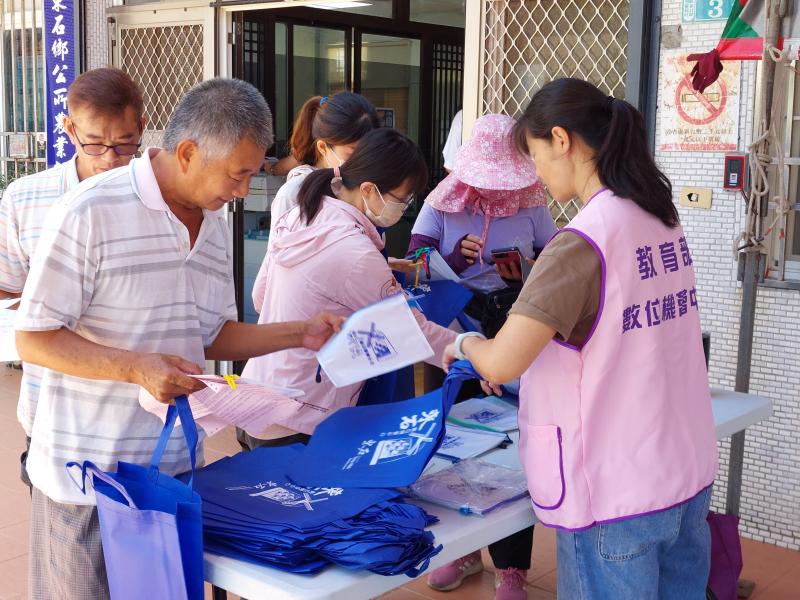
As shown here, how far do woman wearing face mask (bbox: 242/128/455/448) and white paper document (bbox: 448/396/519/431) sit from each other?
26 centimetres

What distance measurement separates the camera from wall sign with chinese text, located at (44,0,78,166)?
598cm

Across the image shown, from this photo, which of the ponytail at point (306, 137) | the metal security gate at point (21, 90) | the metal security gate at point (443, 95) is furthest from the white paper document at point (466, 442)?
the metal security gate at point (443, 95)

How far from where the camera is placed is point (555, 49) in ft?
14.2

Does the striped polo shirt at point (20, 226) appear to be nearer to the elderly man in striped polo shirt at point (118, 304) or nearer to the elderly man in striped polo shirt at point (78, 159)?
the elderly man in striped polo shirt at point (78, 159)

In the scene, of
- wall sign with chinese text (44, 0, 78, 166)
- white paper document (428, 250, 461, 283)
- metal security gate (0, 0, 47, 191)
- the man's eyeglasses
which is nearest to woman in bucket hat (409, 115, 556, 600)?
white paper document (428, 250, 461, 283)

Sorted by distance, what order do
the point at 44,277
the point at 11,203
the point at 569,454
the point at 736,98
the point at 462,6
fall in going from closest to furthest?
1. the point at 44,277
2. the point at 569,454
3. the point at 11,203
4. the point at 736,98
5. the point at 462,6

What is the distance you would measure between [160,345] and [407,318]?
52 cm

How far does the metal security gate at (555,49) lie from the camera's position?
13.1 feet

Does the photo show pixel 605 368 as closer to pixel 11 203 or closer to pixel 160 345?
pixel 160 345

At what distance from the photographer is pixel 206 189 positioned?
190cm

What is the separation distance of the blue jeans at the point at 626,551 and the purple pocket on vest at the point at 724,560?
2.91 feet

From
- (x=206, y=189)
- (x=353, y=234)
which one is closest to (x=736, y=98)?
(x=353, y=234)

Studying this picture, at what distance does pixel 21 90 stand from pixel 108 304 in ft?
18.1

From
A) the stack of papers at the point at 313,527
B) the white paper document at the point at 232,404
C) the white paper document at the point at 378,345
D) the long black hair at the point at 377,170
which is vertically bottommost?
the stack of papers at the point at 313,527
